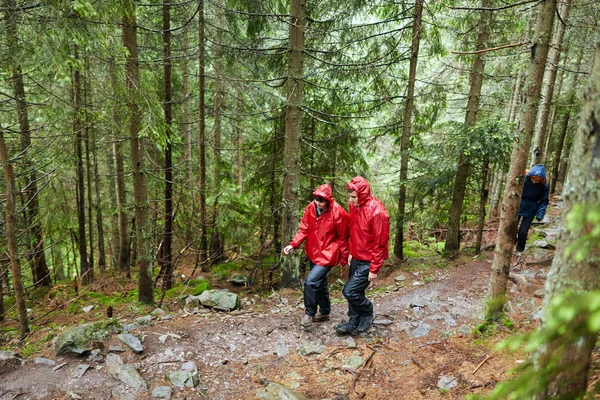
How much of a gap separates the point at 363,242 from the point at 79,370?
4.45 m

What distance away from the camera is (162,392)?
168 inches

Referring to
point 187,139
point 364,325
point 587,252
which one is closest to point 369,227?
point 364,325

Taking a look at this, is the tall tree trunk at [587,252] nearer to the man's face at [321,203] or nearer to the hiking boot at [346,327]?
the man's face at [321,203]

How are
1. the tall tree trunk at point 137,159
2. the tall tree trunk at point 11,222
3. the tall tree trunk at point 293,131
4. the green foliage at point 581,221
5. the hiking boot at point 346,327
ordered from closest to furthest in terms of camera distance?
the green foliage at point 581,221, the hiking boot at point 346,327, the tall tree trunk at point 11,222, the tall tree trunk at point 137,159, the tall tree trunk at point 293,131

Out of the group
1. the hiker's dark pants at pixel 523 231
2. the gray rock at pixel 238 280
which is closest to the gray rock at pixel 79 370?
the gray rock at pixel 238 280

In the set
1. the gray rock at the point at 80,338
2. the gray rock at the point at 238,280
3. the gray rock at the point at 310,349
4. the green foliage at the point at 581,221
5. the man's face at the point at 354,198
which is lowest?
the gray rock at the point at 238,280

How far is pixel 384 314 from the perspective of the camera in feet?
21.7

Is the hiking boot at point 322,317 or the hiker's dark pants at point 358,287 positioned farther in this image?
the hiking boot at point 322,317

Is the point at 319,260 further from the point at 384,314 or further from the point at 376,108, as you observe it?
the point at 376,108

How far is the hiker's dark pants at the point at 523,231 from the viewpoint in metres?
8.03

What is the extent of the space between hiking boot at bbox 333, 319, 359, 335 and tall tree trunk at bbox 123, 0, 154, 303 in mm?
4955

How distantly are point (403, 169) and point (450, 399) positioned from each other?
22.0 feet

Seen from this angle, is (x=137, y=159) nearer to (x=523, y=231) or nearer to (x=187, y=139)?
(x=187, y=139)

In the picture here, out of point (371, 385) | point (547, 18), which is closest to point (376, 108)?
point (547, 18)
